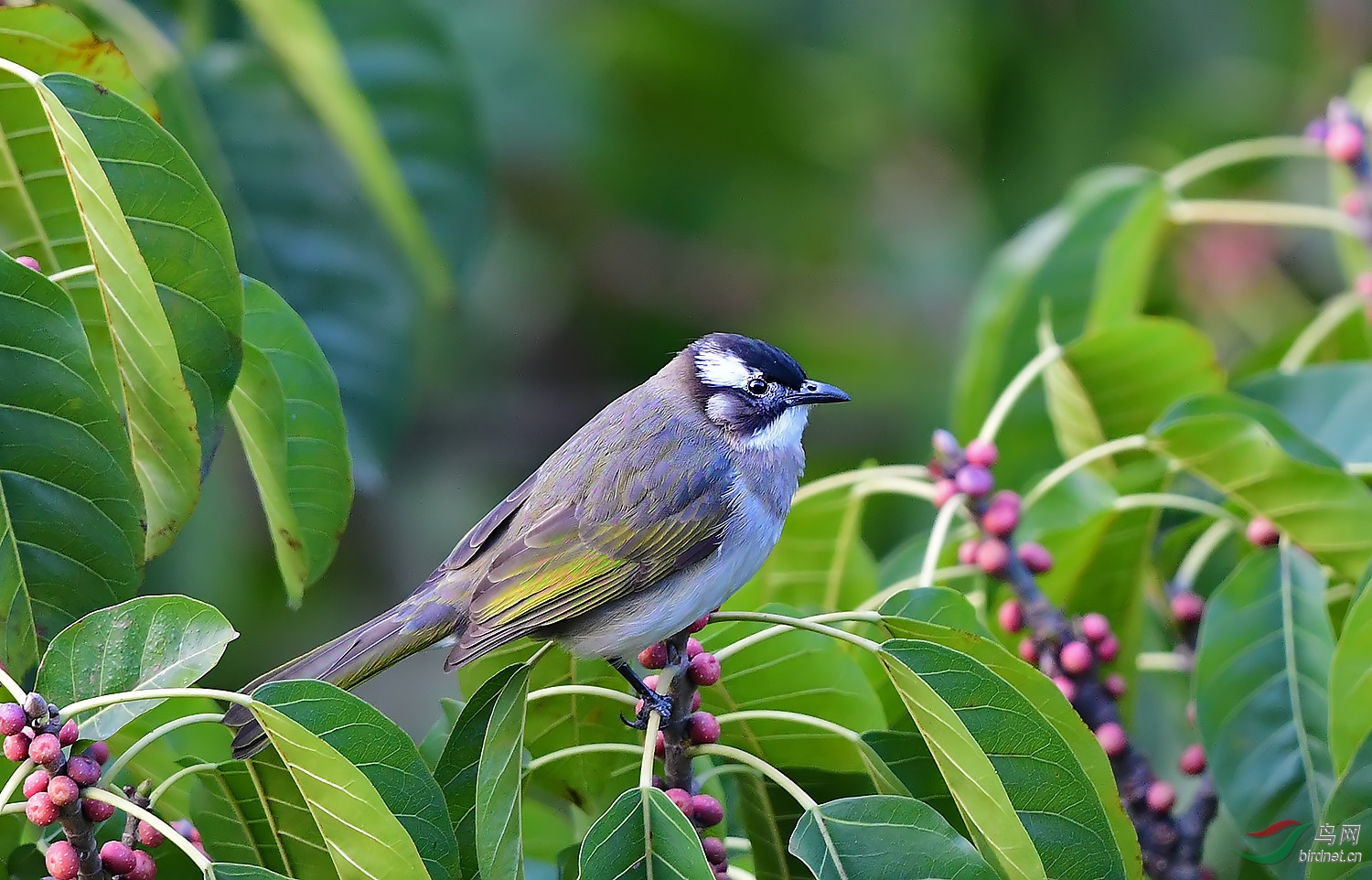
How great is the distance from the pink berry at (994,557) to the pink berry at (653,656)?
78 centimetres

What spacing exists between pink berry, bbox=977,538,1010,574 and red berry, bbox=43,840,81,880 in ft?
6.60

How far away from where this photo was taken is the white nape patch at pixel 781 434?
3.89 m

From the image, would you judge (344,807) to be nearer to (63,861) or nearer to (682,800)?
(63,861)

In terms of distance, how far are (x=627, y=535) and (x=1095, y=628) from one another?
46.1 inches

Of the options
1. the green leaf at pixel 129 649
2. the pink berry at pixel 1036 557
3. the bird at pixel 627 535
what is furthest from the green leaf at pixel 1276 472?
the green leaf at pixel 129 649

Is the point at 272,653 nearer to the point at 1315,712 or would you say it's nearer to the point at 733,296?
the point at 733,296

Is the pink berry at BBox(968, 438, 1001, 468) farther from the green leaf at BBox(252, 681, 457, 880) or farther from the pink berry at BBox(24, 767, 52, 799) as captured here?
the pink berry at BBox(24, 767, 52, 799)

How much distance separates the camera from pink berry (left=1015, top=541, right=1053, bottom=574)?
10.6 ft

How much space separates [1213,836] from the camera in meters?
4.09

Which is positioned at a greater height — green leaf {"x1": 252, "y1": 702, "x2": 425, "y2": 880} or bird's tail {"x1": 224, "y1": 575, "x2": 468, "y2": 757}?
green leaf {"x1": 252, "y1": 702, "x2": 425, "y2": 880}

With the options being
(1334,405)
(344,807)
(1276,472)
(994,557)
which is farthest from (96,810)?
(1334,405)

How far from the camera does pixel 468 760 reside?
99.5 inches

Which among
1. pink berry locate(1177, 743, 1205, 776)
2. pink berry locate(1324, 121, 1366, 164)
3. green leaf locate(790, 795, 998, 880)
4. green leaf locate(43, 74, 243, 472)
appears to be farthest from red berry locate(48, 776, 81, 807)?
pink berry locate(1324, 121, 1366, 164)

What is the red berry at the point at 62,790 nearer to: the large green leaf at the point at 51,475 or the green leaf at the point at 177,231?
the large green leaf at the point at 51,475
